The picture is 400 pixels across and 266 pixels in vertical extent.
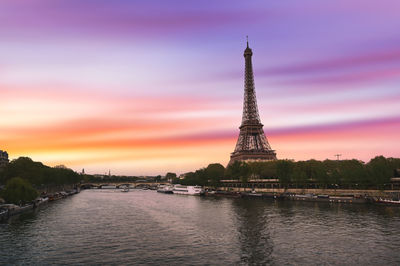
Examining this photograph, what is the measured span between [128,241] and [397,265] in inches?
1262

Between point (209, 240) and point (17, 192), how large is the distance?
52846 millimetres

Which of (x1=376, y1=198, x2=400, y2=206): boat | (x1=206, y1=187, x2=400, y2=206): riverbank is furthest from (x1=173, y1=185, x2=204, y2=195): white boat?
(x1=376, y1=198, x2=400, y2=206): boat

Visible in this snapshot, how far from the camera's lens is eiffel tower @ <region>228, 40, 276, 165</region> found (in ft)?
566

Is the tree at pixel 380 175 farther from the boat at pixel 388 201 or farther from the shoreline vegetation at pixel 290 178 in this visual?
the boat at pixel 388 201

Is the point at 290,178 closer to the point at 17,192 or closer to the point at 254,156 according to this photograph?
the point at 254,156

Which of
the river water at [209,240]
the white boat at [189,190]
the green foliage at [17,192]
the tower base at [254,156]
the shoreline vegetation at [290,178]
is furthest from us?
the tower base at [254,156]

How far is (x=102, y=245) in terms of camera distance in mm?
42844

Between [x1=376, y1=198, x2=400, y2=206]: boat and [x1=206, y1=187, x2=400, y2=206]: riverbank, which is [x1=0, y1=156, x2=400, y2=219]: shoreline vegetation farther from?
[x1=376, y1=198, x2=400, y2=206]: boat

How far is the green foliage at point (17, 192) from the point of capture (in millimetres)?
75062

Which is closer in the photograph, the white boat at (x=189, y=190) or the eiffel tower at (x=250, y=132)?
the white boat at (x=189, y=190)

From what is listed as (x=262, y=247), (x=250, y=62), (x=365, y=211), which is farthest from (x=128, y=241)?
(x=250, y=62)

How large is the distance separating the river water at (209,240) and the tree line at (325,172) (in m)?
30.9

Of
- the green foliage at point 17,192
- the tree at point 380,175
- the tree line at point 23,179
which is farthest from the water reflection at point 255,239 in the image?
the tree line at point 23,179

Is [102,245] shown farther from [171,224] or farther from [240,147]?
[240,147]
